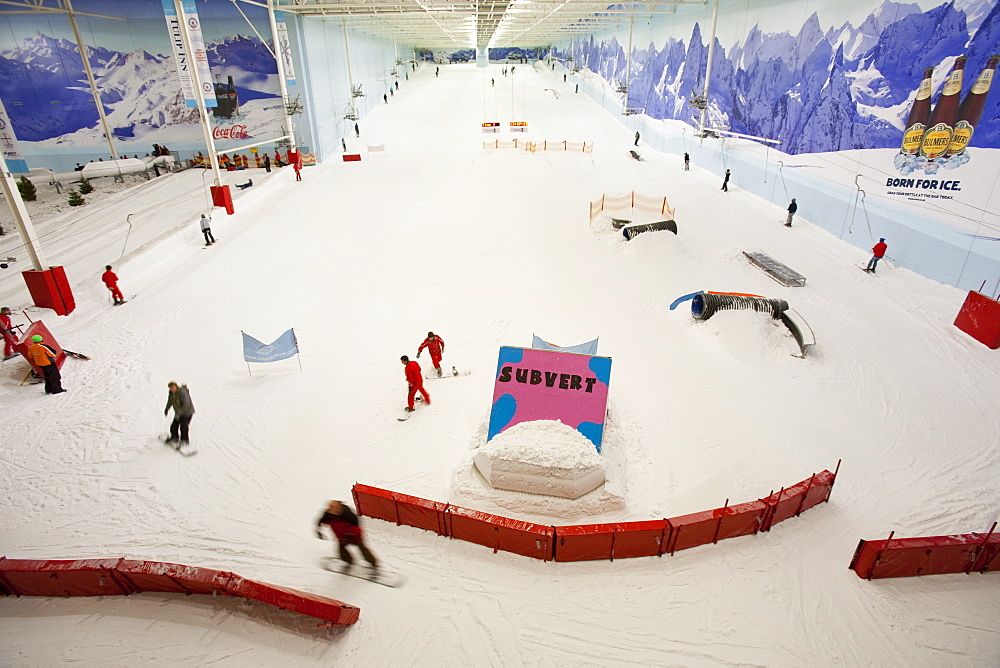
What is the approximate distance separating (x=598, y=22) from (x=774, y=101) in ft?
86.8

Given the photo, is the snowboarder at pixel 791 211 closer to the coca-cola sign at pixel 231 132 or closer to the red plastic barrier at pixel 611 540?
the red plastic barrier at pixel 611 540

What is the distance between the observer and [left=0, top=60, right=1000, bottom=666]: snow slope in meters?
4.59

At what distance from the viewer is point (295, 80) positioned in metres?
24.6

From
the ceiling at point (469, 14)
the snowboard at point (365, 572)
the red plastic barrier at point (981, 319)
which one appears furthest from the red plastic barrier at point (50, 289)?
the red plastic barrier at point (981, 319)

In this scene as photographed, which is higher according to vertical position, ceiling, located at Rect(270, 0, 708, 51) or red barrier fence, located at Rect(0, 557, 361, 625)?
ceiling, located at Rect(270, 0, 708, 51)

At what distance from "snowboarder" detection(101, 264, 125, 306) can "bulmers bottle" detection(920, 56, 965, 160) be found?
20.1 metres

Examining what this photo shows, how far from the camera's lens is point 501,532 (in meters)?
5.28

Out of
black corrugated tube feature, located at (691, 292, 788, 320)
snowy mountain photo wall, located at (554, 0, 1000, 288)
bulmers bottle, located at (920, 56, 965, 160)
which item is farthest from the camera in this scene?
bulmers bottle, located at (920, 56, 965, 160)

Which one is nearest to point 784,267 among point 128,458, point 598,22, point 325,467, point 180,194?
point 325,467

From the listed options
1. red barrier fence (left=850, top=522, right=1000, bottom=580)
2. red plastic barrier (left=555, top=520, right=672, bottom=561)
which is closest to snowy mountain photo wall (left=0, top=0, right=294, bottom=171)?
red plastic barrier (left=555, top=520, right=672, bottom=561)

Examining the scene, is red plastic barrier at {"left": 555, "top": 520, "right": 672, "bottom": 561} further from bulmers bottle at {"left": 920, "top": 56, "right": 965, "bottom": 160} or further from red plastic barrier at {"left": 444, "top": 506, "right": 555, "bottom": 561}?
bulmers bottle at {"left": 920, "top": 56, "right": 965, "bottom": 160}

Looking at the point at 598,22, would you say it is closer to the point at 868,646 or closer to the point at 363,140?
the point at 363,140

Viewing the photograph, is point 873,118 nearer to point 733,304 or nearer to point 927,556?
point 733,304

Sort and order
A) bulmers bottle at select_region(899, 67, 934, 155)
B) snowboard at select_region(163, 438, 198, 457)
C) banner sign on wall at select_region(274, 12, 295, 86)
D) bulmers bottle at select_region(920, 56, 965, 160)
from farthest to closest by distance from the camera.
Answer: banner sign on wall at select_region(274, 12, 295, 86), bulmers bottle at select_region(899, 67, 934, 155), bulmers bottle at select_region(920, 56, 965, 160), snowboard at select_region(163, 438, 198, 457)
